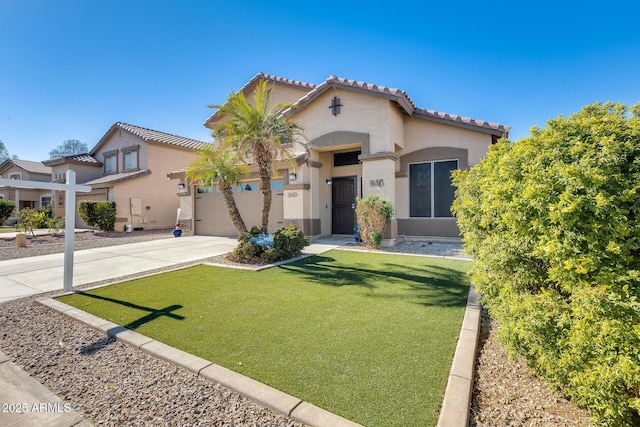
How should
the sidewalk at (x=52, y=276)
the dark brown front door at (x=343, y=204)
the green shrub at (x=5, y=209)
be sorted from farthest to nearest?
the green shrub at (x=5, y=209) → the dark brown front door at (x=343, y=204) → the sidewalk at (x=52, y=276)

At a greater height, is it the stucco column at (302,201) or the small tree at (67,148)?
the small tree at (67,148)

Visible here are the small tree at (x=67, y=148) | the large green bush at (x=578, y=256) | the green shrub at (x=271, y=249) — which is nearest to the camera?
the large green bush at (x=578, y=256)

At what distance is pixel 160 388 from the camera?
2.57 m

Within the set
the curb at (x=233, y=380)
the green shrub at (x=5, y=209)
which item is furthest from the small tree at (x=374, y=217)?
the green shrub at (x=5, y=209)

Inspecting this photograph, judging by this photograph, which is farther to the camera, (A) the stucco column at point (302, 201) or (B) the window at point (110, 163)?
(B) the window at point (110, 163)

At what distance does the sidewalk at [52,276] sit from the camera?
7.52 feet

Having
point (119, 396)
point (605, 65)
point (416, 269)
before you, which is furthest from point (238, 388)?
point (605, 65)

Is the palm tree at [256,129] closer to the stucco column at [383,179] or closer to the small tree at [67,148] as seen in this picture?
the stucco column at [383,179]

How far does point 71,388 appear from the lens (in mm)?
2619

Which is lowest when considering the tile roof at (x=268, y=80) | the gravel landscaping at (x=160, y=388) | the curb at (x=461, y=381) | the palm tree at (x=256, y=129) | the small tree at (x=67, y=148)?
the gravel landscaping at (x=160, y=388)

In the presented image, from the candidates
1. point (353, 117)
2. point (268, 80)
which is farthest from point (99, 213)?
point (353, 117)

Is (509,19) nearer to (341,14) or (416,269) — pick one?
(341,14)

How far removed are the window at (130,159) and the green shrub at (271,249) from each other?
17877 mm

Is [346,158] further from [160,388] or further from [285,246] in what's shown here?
[160,388]
